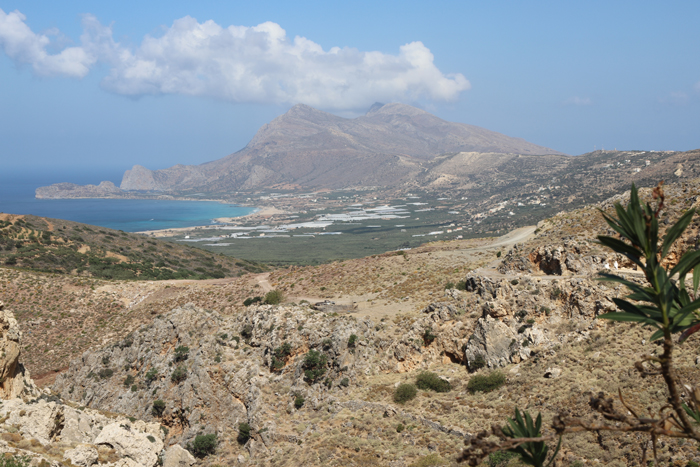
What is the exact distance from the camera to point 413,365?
91.7 ft

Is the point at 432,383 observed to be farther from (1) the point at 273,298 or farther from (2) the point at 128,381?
(2) the point at 128,381

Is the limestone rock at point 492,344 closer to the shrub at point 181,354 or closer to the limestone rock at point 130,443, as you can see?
the limestone rock at point 130,443

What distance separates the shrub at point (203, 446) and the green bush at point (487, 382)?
15433mm

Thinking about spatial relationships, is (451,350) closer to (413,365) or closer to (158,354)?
(413,365)

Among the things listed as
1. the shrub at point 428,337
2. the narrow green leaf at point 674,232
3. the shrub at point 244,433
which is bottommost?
the shrub at point 244,433

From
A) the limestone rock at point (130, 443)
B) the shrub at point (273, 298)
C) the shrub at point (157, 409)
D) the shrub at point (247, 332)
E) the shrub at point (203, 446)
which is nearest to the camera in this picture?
the limestone rock at point (130, 443)

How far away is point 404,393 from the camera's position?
2419cm

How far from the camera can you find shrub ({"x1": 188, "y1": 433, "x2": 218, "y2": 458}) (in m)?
24.9

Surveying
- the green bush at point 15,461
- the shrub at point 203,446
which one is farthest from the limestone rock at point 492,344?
the green bush at point 15,461

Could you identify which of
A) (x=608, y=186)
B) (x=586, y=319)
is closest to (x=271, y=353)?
(x=586, y=319)

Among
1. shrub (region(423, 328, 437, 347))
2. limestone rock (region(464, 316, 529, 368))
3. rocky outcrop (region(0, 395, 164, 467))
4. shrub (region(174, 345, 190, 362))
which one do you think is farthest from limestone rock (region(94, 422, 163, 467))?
limestone rock (region(464, 316, 529, 368))

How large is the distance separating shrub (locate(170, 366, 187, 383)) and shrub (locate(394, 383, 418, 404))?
14.6 m

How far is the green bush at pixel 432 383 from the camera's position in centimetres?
2447

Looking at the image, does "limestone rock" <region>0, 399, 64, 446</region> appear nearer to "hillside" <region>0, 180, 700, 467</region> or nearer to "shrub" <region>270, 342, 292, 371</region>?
"hillside" <region>0, 180, 700, 467</region>
